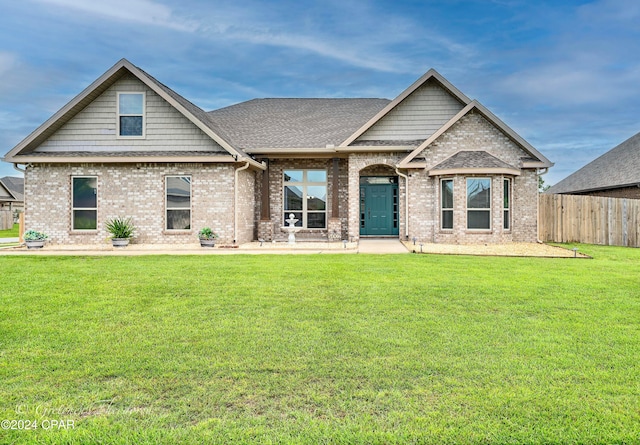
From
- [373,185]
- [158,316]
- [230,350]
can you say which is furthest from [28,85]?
[230,350]

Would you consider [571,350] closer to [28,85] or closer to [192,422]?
[192,422]

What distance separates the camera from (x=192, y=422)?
10.4 ft

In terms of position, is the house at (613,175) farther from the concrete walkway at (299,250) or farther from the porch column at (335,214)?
the porch column at (335,214)

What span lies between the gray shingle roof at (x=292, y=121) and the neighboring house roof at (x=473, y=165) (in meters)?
4.30

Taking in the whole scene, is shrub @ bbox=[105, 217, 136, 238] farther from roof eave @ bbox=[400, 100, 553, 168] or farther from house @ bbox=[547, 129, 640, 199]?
house @ bbox=[547, 129, 640, 199]

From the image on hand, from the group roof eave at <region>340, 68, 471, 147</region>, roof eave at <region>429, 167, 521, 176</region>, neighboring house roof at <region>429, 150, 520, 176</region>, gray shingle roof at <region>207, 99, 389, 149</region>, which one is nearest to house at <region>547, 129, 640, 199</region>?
roof eave at <region>429, 167, 521, 176</region>

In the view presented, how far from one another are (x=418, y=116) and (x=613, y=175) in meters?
14.7

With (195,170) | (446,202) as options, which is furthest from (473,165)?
(195,170)

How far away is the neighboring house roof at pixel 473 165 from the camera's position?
50.2ft

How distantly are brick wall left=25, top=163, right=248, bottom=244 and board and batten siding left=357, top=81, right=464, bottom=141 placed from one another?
593 cm

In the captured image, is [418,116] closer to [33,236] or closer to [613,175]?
[33,236]

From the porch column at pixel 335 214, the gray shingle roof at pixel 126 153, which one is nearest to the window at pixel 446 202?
the porch column at pixel 335 214

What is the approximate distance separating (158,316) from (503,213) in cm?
1345

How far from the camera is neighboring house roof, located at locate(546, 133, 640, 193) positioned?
23188mm
